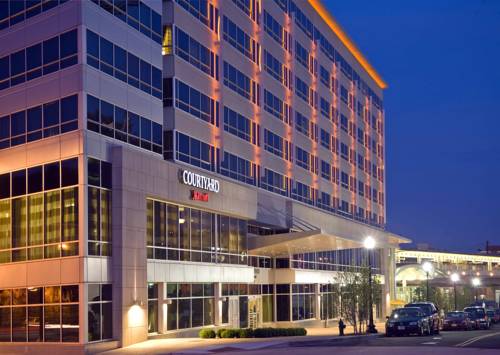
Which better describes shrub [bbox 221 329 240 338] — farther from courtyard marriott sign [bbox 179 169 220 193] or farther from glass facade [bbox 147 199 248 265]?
courtyard marriott sign [bbox 179 169 220 193]

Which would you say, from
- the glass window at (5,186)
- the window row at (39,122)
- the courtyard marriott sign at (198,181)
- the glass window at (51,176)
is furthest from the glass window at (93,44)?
the courtyard marriott sign at (198,181)

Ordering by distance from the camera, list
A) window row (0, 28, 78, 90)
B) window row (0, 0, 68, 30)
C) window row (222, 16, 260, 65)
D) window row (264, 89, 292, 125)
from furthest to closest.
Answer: window row (264, 89, 292, 125)
window row (222, 16, 260, 65)
window row (0, 0, 68, 30)
window row (0, 28, 78, 90)

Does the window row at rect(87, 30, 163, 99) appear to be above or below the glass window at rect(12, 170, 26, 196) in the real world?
above

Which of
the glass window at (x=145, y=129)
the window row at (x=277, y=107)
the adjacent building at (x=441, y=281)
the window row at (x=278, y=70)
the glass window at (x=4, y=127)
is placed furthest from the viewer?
the adjacent building at (x=441, y=281)

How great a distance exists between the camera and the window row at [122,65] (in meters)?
38.9

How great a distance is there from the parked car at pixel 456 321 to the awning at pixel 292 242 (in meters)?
8.43

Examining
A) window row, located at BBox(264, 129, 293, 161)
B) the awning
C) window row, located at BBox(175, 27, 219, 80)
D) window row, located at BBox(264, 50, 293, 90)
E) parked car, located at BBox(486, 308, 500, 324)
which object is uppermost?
window row, located at BBox(264, 50, 293, 90)

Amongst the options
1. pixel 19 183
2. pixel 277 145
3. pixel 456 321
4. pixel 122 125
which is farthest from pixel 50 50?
pixel 456 321

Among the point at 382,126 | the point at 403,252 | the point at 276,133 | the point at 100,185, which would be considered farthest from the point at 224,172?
the point at 403,252

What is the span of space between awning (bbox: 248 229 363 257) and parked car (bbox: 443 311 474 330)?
843cm

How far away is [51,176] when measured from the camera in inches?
1516

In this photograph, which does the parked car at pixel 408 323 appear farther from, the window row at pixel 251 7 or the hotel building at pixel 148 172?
the window row at pixel 251 7

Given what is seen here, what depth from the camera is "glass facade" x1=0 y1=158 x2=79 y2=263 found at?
37531mm

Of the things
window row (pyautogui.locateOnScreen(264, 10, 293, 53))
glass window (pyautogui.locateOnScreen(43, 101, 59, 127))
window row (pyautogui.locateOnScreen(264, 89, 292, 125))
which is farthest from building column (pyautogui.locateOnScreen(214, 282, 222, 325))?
window row (pyautogui.locateOnScreen(264, 10, 293, 53))
